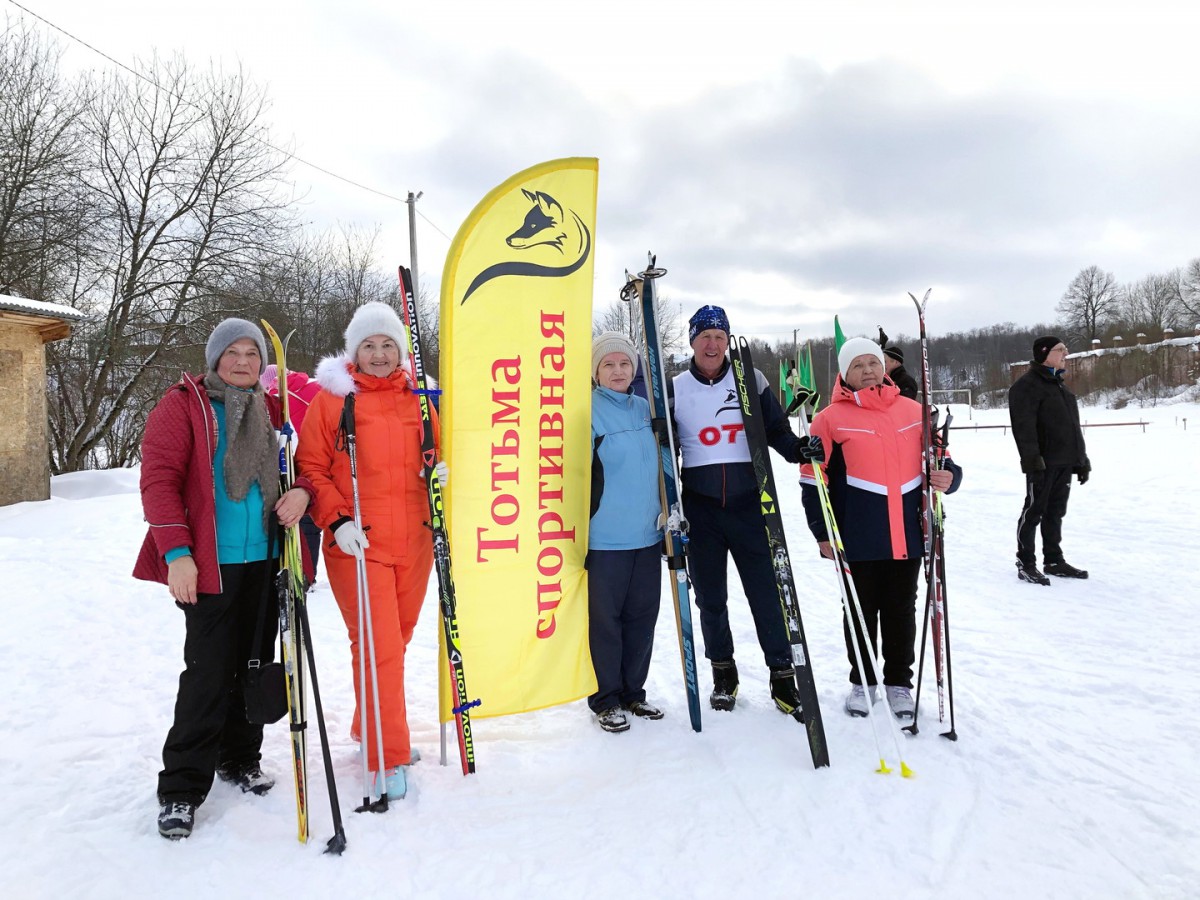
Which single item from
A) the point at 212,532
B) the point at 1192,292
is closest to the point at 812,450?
the point at 212,532

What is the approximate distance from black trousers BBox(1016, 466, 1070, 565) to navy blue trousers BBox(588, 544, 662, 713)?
4.27 m

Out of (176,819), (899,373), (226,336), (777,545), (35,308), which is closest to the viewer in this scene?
(176,819)

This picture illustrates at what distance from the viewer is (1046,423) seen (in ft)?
19.5

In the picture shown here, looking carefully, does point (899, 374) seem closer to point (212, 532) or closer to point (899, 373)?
point (899, 373)

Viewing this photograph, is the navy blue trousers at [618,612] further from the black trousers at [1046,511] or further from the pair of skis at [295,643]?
the black trousers at [1046,511]

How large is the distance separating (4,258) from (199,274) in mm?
3510

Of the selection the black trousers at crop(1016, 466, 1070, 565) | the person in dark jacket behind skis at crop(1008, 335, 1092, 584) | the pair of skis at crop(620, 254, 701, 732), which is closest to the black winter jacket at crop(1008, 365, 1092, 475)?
the person in dark jacket behind skis at crop(1008, 335, 1092, 584)

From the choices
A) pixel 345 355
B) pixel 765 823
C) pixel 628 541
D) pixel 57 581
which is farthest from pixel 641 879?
pixel 57 581

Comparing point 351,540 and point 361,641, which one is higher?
point 351,540

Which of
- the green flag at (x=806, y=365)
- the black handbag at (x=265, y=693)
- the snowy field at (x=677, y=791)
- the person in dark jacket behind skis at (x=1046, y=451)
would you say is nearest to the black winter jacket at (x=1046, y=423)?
the person in dark jacket behind skis at (x=1046, y=451)

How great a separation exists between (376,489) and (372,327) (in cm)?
69

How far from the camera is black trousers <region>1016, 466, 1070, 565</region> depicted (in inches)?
231

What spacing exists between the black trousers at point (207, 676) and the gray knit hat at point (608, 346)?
5.85 ft

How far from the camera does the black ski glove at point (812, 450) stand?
3.13 meters
